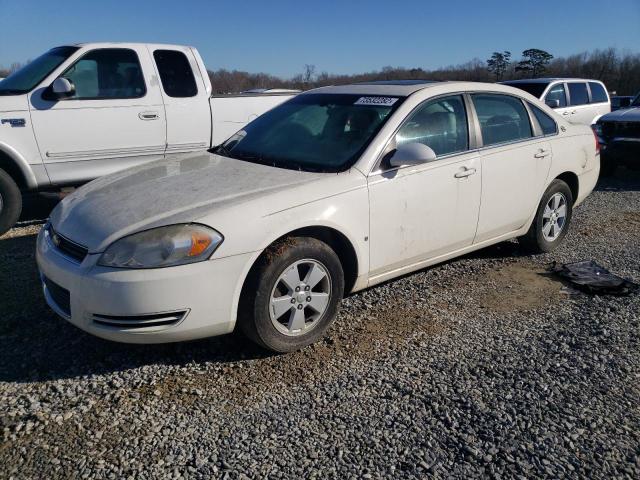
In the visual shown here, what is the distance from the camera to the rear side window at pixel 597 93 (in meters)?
12.2

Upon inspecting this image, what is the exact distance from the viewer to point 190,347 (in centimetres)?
332

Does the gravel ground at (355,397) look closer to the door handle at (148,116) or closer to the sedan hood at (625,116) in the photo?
the door handle at (148,116)

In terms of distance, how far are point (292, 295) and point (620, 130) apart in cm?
892

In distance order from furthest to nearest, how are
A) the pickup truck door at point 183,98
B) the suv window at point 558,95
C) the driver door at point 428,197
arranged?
1. the suv window at point 558,95
2. the pickup truck door at point 183,98
3. the driver door at point 428,197

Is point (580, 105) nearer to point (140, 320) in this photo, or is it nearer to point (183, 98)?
point (183, 98)

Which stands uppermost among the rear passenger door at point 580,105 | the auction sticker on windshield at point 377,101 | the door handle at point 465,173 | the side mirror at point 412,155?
the auction sticker on windshield at point 377,101

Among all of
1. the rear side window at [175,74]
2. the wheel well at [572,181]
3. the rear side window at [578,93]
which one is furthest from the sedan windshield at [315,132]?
the rear side window at [578,93]

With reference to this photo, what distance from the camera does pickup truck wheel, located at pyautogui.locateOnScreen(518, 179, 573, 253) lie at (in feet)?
16.1

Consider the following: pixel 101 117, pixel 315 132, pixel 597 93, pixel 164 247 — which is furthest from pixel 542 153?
pixel 597 93

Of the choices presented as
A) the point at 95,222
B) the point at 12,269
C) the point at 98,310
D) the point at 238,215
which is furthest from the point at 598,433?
the point at 12,269

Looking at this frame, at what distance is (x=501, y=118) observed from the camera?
4.55 m

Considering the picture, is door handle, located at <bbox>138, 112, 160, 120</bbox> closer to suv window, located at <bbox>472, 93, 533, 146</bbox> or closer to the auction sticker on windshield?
the auction sticker on windshield

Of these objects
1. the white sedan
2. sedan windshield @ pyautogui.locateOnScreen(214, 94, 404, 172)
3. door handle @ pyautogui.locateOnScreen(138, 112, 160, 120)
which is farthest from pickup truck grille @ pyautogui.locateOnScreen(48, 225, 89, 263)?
door handle @ pyautogui.locateOnScreen(138, 112, 160, 120)

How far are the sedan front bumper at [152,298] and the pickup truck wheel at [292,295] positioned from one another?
0.34 feet
